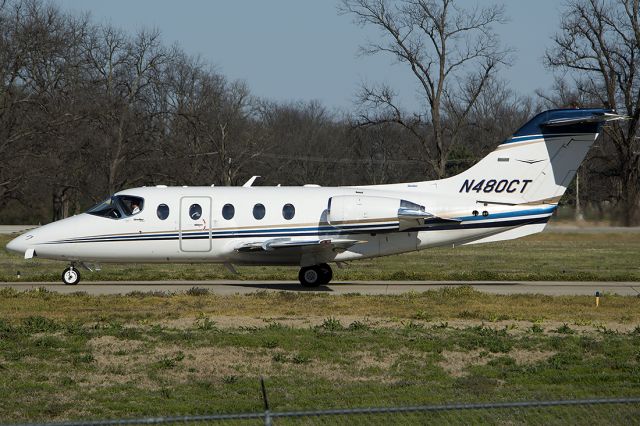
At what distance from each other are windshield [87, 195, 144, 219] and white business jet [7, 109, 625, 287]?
27 mm

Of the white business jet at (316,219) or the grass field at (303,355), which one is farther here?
the white business jet at (316,219)

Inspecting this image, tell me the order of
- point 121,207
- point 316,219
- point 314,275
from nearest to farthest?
point 316,219, point 121,207, point 314,275

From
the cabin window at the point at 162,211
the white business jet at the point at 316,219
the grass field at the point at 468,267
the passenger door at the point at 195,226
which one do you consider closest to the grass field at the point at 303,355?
the passenger door at the point at 195,226

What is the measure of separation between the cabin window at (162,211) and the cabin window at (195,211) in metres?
0.65

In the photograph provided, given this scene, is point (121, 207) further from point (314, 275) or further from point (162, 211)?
point (314, 275)

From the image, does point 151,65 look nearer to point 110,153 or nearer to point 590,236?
point 110,153

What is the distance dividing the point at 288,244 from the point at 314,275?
1.61 m

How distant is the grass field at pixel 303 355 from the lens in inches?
536

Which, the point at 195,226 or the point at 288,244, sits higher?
the point at 195,226

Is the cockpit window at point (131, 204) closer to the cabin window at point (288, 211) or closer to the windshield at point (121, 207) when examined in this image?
the windshield at point (121, 207)

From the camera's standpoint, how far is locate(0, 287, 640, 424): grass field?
1362cm

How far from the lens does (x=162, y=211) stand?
26625mm

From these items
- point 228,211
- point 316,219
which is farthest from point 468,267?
point 228,211

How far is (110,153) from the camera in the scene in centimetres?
6112
